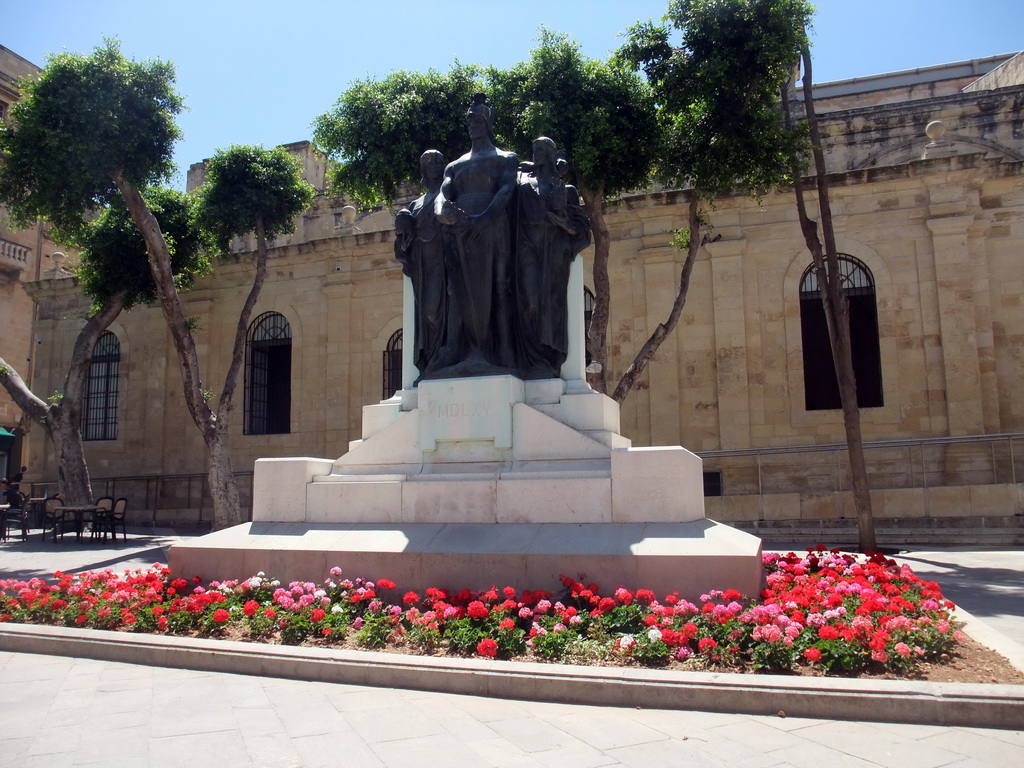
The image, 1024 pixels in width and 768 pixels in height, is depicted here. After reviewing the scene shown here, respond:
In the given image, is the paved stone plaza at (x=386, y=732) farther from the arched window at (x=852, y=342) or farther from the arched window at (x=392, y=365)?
the arched window at (x=392, y=365)

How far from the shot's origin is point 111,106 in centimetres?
1509

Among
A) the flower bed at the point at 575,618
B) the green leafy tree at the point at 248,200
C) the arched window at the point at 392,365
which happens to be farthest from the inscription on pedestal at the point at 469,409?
the arched window at the point at 392,365

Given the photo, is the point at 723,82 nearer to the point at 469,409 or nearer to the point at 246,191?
the point at 469,409

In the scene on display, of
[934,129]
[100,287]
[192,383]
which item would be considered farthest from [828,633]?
[100,287]

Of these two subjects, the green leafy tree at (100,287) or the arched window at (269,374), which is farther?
the arched window at (269,374)

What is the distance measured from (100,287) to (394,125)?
8829 millimetres

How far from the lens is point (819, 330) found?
18000mm

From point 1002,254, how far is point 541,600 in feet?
52.7

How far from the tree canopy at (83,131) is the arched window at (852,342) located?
13.8 m

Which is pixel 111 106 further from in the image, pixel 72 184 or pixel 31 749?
pixel 31 749

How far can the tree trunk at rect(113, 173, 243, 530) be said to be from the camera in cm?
1562

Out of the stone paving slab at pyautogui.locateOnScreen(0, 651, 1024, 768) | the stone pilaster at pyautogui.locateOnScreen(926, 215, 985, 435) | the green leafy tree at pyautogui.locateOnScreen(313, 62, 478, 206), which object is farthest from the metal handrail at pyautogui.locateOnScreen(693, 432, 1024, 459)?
the stone paving slab at pyautogui.locateOnScreen(0, 651, 1024, 768)

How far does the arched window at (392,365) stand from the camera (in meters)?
21.1

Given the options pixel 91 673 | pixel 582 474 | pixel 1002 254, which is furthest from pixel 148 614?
pixel 1002 254
